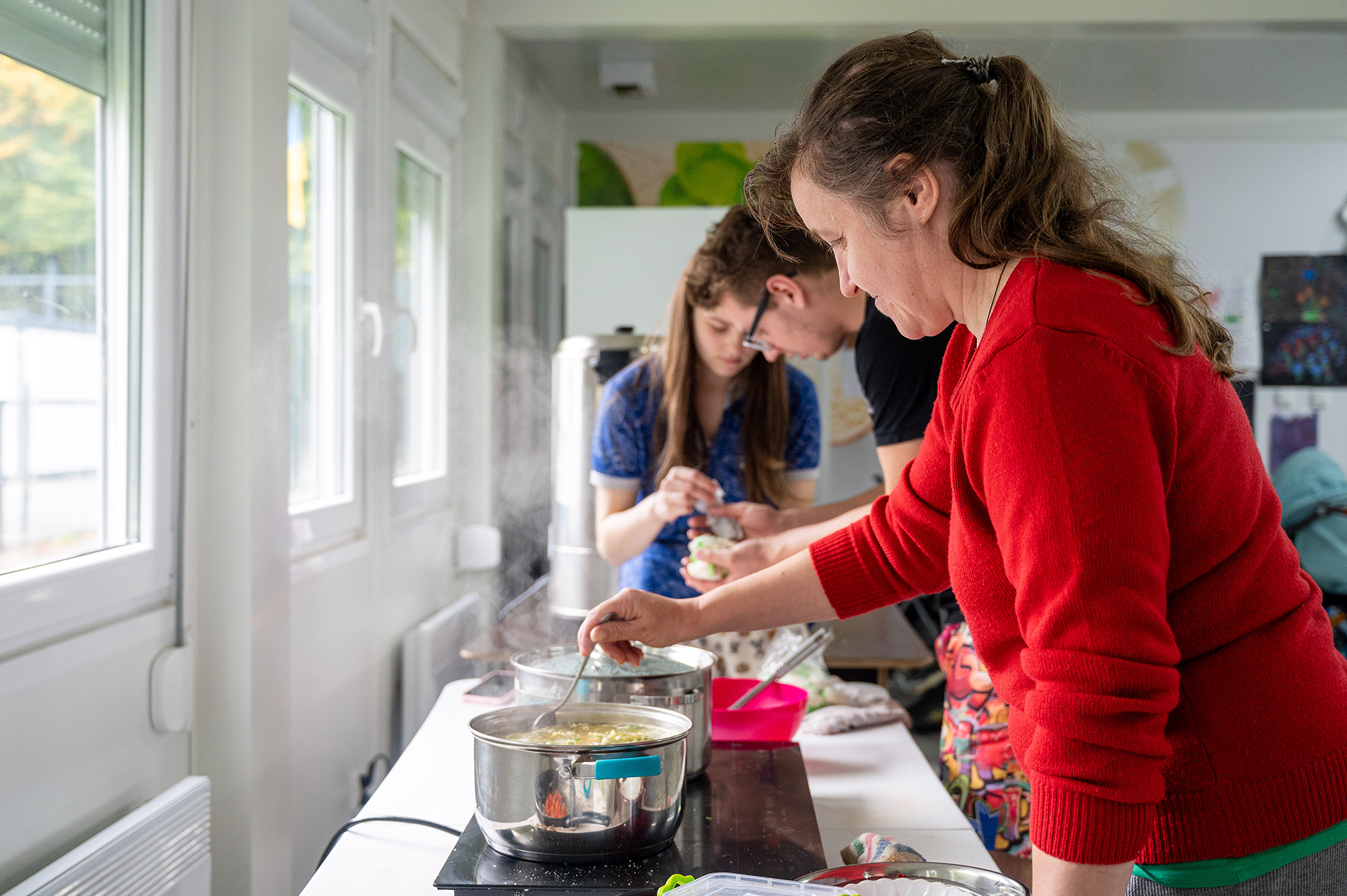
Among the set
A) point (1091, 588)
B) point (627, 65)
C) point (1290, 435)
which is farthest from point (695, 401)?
point (1290, 435)

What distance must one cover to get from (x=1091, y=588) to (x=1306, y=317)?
5.05 meters

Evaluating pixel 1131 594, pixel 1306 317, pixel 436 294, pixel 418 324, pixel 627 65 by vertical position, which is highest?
pixel 627 65

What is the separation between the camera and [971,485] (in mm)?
829

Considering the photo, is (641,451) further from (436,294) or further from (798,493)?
(436,294)

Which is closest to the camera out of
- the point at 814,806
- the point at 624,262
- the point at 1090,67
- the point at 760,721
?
the point at 814,806

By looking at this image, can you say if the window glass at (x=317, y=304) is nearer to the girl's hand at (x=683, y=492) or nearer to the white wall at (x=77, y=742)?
the white wall at (x=77, y=742)

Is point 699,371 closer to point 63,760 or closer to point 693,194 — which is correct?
point 63,760

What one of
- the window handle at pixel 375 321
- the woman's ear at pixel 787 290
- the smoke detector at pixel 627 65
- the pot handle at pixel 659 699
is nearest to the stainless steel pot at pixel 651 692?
the pot handle at pixel 659 699

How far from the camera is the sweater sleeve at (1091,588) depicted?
2.15 feet

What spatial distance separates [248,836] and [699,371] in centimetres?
121

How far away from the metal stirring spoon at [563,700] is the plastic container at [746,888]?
34 cm

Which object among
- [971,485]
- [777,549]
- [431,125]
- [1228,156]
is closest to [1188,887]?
[971,485]

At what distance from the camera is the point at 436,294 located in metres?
3.16

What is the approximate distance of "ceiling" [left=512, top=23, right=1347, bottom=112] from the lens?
3.44 meters
